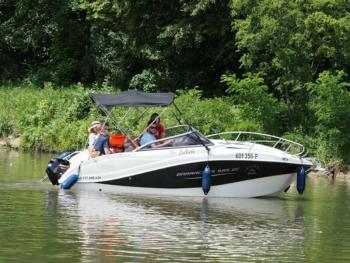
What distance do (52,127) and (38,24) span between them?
57.4 feet

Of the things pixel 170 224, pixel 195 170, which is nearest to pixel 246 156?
pixel 195 170

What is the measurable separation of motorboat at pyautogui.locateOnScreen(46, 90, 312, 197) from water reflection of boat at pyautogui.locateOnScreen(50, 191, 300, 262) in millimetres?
429

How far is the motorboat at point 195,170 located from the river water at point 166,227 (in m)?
0.47

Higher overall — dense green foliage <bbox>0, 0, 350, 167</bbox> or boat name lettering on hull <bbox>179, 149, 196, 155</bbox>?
dense green foliage <bbox>0, 0, 350, 167</bbox>

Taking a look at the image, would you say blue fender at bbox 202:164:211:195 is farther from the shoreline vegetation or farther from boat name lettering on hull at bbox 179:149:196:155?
the shoreline vegetation

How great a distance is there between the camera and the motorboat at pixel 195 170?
23219 mm

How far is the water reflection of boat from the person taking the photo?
15902 millimetres

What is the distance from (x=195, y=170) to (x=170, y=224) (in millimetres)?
4836

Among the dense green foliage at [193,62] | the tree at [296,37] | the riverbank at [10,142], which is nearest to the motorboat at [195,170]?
the dense green foliage at [193,62]

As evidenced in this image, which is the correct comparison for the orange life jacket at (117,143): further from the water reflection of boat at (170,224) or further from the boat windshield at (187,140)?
the water reflection of boat at (170,224)

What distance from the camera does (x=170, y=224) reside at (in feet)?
61.2

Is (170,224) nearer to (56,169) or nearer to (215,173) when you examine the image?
(215,173)

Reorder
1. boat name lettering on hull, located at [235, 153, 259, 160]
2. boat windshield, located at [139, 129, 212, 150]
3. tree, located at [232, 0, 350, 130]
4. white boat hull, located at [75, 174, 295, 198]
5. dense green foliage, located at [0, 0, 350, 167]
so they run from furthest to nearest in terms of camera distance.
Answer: dense green foliage, located at [0, 0, 350, 167]
tree, located at [232, 0, 350, 130]
white boat hull, located at [75, 174, 295, 198]
boat windshield, located at [139, 129, 212, 150]
boat name lettering on hull, located at [235, 153, 259, 160]

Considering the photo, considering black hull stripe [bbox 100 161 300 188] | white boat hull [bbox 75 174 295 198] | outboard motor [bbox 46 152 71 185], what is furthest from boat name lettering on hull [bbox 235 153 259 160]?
outboard motor [bbox 46 152 71 185]
